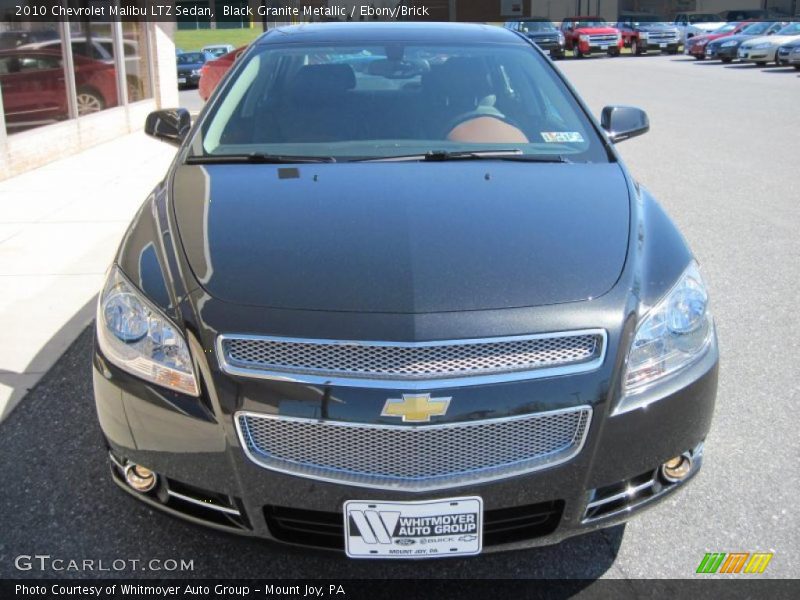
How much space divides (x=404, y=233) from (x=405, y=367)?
0.64m

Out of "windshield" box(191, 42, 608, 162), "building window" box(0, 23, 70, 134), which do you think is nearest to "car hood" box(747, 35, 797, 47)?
"building window" box(0, 23, 70, 134)

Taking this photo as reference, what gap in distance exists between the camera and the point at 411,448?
2178 mm

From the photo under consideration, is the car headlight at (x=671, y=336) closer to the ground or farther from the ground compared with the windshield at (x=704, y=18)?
closer to the ground

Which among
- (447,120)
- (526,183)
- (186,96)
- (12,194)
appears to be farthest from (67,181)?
(186,96)

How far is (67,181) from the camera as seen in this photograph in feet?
29.8

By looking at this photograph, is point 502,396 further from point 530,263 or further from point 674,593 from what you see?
point 674,593

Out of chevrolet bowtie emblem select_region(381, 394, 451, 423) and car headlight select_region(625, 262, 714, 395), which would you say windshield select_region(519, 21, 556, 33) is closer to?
car headlight select_region(625, 262, 714, 395)

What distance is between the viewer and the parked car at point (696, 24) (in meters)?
38.2

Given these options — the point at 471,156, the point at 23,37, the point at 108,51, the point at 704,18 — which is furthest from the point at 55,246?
the point at 704,18

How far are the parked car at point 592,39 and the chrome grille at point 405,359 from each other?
118 ft

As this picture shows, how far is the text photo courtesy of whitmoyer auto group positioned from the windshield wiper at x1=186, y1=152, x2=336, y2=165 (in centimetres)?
2

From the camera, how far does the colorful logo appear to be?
2.64 m

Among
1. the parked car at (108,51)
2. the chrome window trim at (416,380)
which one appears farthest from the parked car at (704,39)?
the chrome window trim at (416,380)

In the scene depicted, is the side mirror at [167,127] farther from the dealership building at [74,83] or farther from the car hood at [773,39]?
the car hood at [773,39]
